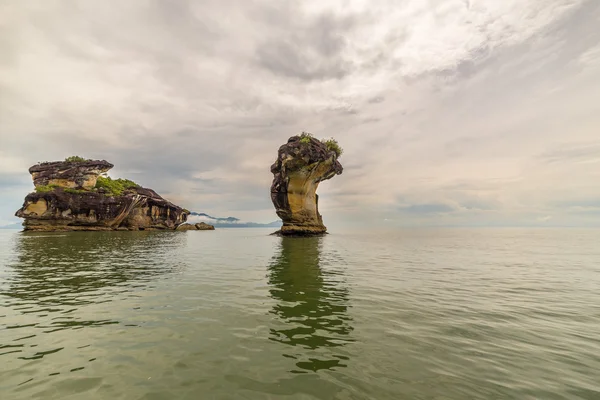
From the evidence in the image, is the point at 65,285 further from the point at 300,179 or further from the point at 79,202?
the point at 79,202

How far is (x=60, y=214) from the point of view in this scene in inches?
2648

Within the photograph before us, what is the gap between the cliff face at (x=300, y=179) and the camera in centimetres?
5481

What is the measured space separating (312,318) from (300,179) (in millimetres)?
49949

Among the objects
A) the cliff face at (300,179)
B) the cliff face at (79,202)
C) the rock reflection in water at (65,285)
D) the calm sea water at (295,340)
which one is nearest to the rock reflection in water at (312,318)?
the calm sea water at (295,340)

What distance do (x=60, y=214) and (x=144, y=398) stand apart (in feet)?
287

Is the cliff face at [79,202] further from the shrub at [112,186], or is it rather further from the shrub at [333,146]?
the shrub at [333,146]

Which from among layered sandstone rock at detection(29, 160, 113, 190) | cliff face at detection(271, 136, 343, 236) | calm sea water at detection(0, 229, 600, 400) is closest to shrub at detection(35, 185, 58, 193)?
layered sandstone rock at detection(29, 160, 113, 190)

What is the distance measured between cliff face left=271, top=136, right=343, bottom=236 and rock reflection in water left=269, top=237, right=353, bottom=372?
136ft

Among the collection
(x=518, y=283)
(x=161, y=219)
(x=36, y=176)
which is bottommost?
(x=518, y=283)

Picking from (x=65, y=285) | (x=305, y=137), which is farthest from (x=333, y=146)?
(x=65, y=285)

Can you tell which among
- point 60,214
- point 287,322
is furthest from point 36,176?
point 287,322

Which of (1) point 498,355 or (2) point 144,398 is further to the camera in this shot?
(1) point 498,355

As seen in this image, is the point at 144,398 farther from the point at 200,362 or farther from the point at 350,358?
the point at 350,358

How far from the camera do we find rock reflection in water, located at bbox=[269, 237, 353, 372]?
19.7 ft
